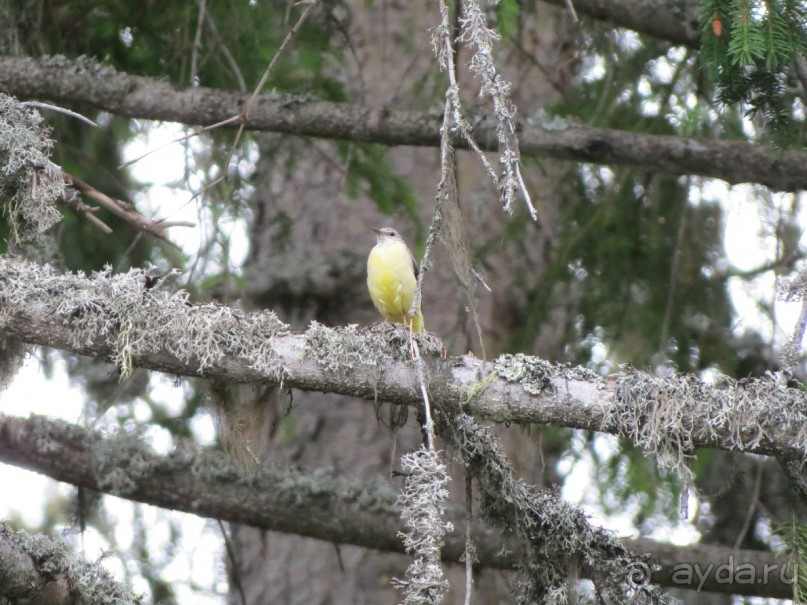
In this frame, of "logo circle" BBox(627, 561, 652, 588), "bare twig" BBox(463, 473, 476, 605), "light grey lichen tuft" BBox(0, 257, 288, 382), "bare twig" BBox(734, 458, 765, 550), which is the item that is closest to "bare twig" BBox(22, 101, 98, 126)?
"light grey lichen tuft" BBox(0, 257, 288, 382)

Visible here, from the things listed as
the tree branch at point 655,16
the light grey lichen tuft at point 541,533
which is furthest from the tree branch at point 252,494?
the tree branch at point 655,16

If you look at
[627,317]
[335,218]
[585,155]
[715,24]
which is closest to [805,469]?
[715,24]

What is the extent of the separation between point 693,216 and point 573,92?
0.98m

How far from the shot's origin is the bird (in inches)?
191

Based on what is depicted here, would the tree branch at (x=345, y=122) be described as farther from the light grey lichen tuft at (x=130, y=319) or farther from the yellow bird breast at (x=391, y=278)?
the light grey lichen tuft at (x=130, y=319)

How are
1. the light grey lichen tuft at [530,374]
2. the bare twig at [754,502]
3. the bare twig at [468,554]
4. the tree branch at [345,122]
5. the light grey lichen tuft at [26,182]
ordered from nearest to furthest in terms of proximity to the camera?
the bare twig at [468,554]
the light grey lichen tuft at [530,374]
the light grey lichen tuft at [26,182]
the tree branch at [345,122]
the bare twig at [754,502]

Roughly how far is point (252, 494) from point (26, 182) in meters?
1.75

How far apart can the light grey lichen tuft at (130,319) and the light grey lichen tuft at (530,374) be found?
0.69 metres

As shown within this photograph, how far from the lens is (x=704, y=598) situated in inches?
234

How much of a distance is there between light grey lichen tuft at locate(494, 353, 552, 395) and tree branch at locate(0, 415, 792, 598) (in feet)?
4.28

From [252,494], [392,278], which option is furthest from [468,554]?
[392,278]

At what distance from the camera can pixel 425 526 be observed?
2299 millimetres

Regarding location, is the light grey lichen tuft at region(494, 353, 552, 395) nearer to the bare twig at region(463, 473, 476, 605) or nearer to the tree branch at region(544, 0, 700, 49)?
the bare twig at region(463, 473, 476, 605)

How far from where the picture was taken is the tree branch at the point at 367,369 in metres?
2.72
